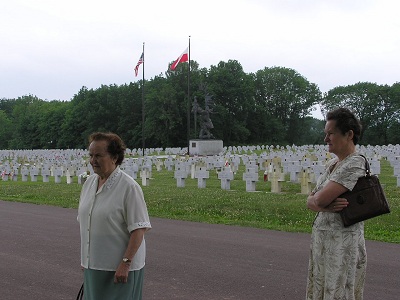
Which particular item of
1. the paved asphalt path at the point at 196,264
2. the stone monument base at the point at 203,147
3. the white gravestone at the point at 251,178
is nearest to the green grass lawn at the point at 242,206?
the white gravestone at the point at 251,178

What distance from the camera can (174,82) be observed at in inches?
2844

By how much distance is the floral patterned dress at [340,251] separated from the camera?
373 centimetres

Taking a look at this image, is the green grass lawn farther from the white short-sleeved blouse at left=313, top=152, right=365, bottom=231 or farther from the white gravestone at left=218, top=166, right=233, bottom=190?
the white short-sleeved blouse at left=313, top=152, right=365, bottom=231

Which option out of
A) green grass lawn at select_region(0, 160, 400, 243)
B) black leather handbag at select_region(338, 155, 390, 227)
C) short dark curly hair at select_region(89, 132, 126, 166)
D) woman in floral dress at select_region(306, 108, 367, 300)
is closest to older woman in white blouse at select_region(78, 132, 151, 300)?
short dark curly hair at select_region(89, 132, 126, 166)

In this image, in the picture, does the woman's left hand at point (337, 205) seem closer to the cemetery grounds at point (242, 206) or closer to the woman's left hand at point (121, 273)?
the woman's left hand at point (121, 273)

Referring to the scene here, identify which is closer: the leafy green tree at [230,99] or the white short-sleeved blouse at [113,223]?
the white short-sleeved blouse at [113,223]

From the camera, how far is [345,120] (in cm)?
383

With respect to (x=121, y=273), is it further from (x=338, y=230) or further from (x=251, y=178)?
(x=251, y=178)

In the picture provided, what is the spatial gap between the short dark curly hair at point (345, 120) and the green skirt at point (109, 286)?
1705 millimetres

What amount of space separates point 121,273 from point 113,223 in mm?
338

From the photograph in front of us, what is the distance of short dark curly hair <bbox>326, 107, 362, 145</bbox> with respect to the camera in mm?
3826


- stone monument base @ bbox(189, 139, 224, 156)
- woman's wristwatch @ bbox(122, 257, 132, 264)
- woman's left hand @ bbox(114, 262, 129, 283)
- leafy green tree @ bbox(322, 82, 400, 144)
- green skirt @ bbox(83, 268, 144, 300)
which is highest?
leafy green tree @ bbox(322, 82, 400, 144)

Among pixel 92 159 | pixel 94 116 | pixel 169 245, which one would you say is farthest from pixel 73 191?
pixel 94 116

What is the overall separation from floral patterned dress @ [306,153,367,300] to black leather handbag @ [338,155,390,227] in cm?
4
